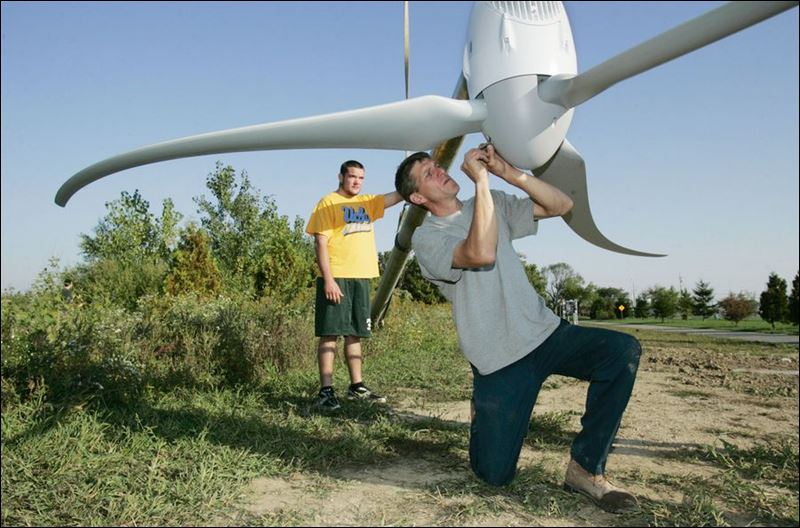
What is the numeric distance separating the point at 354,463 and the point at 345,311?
154 centimetres

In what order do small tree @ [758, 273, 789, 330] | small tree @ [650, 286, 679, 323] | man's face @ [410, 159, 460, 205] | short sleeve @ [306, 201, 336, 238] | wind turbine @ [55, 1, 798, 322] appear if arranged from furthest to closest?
small tree @ [650, 286, 679, 323]
small tree @ [758, 273, 789, 330]
short sleeve @ [306, 201, 336, 238]
man's face @ [410, 159, 460, 205]
wind turbine @ [55, 1, 798, 322]

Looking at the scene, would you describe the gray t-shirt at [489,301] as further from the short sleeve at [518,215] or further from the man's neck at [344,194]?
the man's neck at [344,194]

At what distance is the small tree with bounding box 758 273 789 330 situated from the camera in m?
25.1

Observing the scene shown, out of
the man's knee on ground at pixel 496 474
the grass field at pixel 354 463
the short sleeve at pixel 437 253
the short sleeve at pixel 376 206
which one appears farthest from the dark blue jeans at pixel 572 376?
the short sleeve at pixel 376 206

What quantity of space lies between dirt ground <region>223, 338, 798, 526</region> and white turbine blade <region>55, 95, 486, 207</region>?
1468 millimetres

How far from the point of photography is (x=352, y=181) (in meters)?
4.41

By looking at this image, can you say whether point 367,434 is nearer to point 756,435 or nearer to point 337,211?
point 337,211

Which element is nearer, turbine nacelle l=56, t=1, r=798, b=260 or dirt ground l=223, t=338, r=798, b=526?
dirt ground l=223, t=338, r=798, b=526

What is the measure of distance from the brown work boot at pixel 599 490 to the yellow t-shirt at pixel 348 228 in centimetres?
230

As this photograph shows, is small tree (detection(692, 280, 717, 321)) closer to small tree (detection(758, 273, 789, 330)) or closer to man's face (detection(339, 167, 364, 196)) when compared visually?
small tree (detection(758, 273, 789, 330))

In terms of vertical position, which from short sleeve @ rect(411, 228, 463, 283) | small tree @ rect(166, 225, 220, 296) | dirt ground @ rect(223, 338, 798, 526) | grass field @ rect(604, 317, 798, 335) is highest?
small tree @ rect(166, 225, 220, 296)

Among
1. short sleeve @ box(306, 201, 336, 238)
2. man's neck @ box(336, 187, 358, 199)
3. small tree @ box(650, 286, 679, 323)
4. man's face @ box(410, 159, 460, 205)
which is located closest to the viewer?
man's face @ box(410, 159, 460, 205)

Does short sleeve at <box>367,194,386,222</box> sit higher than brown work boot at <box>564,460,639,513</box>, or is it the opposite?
short sleeve at <box>367,194,386,222</box>

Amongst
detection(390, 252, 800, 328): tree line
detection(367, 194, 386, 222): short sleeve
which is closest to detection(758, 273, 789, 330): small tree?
detection(390, 252, 800, 328): tree line
